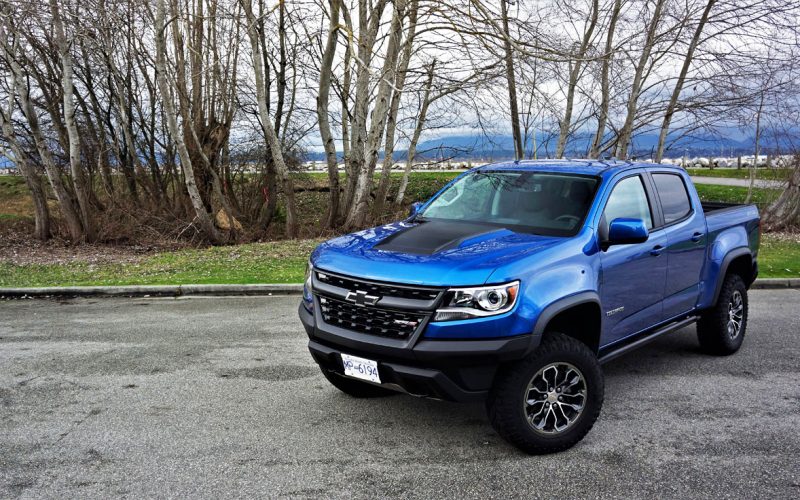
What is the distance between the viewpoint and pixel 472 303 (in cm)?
402

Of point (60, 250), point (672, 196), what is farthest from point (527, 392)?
point (60, 250)

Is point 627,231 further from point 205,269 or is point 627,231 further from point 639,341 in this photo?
point 205,269

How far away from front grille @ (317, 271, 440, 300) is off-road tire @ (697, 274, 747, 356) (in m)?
3.52

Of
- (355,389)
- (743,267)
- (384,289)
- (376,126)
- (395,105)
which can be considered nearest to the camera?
(384,289)

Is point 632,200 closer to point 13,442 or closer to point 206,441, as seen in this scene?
point 206,441

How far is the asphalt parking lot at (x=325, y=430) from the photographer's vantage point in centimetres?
397

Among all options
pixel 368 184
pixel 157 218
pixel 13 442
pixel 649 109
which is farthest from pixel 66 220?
pixel 649 109

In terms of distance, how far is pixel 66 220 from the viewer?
17.3 m

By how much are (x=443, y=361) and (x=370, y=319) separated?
0.57 meters

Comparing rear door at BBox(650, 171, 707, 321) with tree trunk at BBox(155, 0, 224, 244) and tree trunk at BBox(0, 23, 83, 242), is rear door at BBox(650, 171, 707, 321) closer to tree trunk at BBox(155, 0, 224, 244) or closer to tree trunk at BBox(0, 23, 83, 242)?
tree trunk at BBox(155, 0, 224, 244)

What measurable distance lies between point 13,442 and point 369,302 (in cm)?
270

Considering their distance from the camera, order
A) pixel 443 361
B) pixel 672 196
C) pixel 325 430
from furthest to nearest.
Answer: pixel 672 196 → pixel 325 430 → pixel 443 361

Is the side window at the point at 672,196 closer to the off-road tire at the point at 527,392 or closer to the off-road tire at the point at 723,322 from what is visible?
the off-road tire at the point at 723,322

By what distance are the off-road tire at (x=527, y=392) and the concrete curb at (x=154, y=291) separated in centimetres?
645
